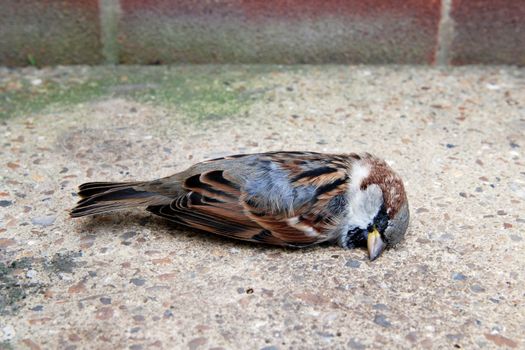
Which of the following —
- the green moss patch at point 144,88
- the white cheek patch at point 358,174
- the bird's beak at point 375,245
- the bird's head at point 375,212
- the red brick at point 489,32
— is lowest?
the bird's beak at point 375,245

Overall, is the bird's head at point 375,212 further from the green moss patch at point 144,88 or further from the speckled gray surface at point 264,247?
the green moss patch at point 144,88

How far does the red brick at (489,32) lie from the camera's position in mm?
4082

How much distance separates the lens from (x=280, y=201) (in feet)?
9.04

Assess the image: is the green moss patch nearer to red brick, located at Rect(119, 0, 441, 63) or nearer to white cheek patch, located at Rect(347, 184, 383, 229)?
red brick, located at Rect(119, 0, 441, 63)

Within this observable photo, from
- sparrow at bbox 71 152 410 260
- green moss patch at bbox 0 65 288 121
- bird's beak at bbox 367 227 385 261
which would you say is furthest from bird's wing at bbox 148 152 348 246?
Result: green moss patch at bbox 0 65 288 121

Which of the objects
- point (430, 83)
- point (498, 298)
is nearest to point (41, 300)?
point (498, 298)

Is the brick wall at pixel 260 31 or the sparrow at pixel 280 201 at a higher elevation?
the brick wall at pixel 260 31

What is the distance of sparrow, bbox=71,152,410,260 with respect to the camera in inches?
108

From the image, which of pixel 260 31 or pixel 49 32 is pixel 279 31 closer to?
pixel 260 31

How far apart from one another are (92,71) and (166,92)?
19.3 inches

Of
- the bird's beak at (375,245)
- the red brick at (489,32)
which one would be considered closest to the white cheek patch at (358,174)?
the bird's beak at (375,245)

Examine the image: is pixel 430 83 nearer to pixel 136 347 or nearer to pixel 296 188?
pixel 296 188

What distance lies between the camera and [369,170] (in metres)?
2.88

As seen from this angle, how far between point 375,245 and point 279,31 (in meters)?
1.82
